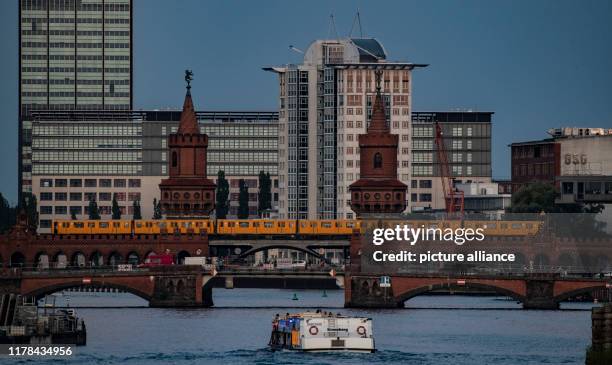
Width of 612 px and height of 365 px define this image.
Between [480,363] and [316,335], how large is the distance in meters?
10.6

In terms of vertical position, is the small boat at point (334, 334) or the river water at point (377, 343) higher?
the small boat at point (334, 334)

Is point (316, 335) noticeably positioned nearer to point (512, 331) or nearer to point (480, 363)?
point (480, 363)

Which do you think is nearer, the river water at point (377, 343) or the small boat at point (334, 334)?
the river water at point (377, 343)

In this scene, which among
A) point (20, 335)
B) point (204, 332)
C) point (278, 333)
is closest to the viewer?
point (20, 335)

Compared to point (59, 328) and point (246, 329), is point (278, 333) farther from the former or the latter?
point (246, 329)

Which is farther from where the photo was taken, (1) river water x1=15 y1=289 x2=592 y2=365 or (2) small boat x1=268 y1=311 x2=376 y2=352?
(2) small boat x1=268 y1=311 x2=376 y2=352

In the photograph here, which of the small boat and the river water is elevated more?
the small boat

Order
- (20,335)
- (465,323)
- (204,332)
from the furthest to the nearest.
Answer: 1. (465,323)
2. (204,332)
3. (20,335)

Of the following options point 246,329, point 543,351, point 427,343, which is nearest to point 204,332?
point 246,329

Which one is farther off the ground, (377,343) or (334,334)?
(334,334)

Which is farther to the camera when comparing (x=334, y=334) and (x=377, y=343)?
(x=377, y=343)

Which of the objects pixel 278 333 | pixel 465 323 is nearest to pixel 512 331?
pixel 465 323

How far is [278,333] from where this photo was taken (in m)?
160

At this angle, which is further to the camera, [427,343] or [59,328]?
[427,343]
